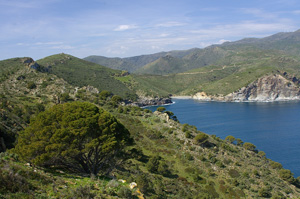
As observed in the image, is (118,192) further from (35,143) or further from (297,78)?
(297,78)

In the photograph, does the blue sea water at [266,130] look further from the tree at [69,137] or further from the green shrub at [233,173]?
the tree at [69,137]

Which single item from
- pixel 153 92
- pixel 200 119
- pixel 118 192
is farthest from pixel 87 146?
pixel 153 92

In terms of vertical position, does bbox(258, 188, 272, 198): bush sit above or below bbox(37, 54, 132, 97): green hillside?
below

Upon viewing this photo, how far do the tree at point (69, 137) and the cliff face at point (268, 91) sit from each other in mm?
181426

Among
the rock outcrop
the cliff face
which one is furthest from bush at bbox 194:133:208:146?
the cliff face

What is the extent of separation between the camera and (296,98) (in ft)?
596

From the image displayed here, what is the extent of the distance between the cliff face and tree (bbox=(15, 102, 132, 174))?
595ft

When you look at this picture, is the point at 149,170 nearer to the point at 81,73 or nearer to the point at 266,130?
the point at 266,130

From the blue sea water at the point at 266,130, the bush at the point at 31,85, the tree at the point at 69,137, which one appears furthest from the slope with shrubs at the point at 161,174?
the blue sea water at the point at 266,130

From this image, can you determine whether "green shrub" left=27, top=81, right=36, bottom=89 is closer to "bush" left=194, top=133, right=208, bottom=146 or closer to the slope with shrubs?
the slope with shrubs

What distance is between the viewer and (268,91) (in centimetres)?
18450

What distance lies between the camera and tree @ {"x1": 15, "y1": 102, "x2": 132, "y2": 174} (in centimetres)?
1582

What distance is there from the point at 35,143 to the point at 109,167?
23.2ft

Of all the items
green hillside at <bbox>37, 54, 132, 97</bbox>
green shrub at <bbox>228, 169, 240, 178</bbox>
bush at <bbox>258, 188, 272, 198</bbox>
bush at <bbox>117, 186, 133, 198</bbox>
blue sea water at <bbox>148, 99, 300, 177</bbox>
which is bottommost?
blue sea water at <bbox>148, 99, 300, 177</bbox>
